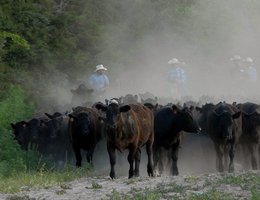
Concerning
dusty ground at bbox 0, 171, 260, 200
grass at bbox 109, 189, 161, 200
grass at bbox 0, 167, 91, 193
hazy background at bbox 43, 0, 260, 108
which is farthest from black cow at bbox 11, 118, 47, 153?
hazy background at bbox 43, 0, 260, 108

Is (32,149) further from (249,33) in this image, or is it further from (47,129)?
(249,33)

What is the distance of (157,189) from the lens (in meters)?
12.9

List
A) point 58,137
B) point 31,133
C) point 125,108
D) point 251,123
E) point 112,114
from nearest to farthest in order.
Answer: point 112,114, point 125,108, point 251,123, point 58,137, point 31,133

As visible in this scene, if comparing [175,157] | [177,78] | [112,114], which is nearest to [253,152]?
[175,157]

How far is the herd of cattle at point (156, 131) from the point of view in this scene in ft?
51.9

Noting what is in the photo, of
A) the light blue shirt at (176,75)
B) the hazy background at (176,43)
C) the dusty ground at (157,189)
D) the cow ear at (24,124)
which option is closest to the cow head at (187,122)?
the dusty ground at (157,189)

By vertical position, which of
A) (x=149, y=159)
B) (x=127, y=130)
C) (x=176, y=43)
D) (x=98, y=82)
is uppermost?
(x=176, y=43)

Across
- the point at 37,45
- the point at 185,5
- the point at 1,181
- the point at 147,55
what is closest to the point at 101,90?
the point at 37,45

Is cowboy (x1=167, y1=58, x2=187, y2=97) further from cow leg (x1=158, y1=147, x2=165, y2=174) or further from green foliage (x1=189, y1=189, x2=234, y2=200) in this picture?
green foliage (x1=189, y1=189, x2=234, y2=200)

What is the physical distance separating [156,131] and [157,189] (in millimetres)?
5091

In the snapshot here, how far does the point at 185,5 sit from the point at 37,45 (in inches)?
963

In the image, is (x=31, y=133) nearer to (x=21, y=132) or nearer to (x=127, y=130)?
(x=21, y=132)

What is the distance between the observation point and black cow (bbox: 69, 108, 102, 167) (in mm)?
18500

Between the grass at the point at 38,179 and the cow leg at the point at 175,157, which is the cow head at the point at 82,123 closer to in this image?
the grass at the point at 38,179
